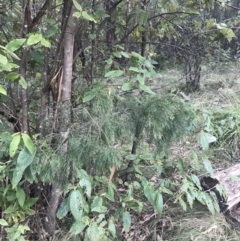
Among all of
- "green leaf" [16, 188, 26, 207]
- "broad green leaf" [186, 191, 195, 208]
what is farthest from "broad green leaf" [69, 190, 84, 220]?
"broad green leaf" [186, 191, 195, 208]

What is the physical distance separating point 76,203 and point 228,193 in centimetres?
88

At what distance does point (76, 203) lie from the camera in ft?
3.78

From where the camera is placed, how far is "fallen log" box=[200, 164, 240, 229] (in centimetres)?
159

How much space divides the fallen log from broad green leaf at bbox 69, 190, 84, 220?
2.55ft

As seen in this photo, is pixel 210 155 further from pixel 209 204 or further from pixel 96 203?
pixel 96 203

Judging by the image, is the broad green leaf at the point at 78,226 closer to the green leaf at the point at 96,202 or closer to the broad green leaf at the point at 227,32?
the green leaf at the point at 96,202

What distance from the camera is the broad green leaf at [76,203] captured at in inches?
45.1

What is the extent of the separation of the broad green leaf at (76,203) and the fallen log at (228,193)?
2.55 ft

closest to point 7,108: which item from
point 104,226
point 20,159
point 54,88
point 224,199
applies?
point 54,88

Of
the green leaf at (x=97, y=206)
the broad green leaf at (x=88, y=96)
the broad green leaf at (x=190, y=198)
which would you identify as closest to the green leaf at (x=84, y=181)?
the green leaf at (x=97, y=206)

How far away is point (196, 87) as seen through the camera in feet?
13.1

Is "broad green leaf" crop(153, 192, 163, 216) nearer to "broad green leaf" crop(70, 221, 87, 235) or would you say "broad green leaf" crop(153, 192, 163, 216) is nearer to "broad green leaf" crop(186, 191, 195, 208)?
"broad green leaf" crop(186, 191, 195, 208)

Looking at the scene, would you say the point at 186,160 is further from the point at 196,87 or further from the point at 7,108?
the point at 196,87

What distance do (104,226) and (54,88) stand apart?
25.1 inches
